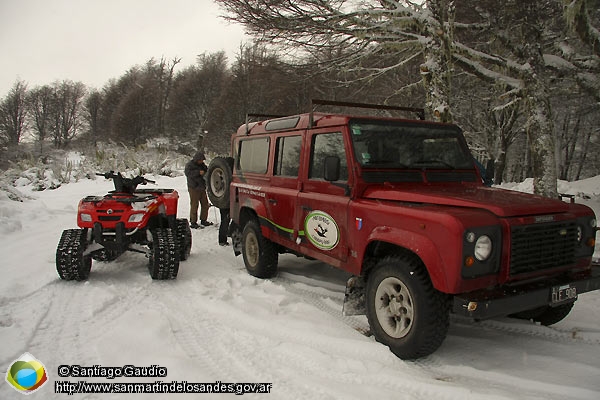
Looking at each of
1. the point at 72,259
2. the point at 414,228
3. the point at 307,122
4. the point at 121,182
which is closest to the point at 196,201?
the point at 121,182

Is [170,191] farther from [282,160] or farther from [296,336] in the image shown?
[296,336]

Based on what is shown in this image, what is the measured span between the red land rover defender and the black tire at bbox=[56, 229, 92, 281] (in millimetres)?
2182

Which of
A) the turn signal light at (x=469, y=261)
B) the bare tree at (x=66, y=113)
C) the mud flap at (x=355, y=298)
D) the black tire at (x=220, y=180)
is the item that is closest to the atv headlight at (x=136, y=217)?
the black tire at (x=220, y=180)

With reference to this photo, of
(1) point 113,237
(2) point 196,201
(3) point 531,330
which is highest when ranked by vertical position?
(2) point 196,201

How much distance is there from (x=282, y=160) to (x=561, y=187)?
13.2 metres

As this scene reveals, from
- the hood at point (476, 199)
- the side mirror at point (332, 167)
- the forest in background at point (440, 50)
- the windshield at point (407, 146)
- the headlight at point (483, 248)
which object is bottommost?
the headlight at point (483, 248)

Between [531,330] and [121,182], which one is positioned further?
[121,182]

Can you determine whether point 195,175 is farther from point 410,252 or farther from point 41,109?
point 41,109

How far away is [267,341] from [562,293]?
240 centimetres

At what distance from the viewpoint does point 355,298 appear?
3955 mm

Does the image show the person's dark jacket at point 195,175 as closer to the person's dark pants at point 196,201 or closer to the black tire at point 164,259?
the person's dark pants at point 196,201

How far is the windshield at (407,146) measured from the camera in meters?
4.05

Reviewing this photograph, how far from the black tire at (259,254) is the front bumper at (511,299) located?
9.49 feet

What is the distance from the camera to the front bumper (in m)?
A: 2.89
